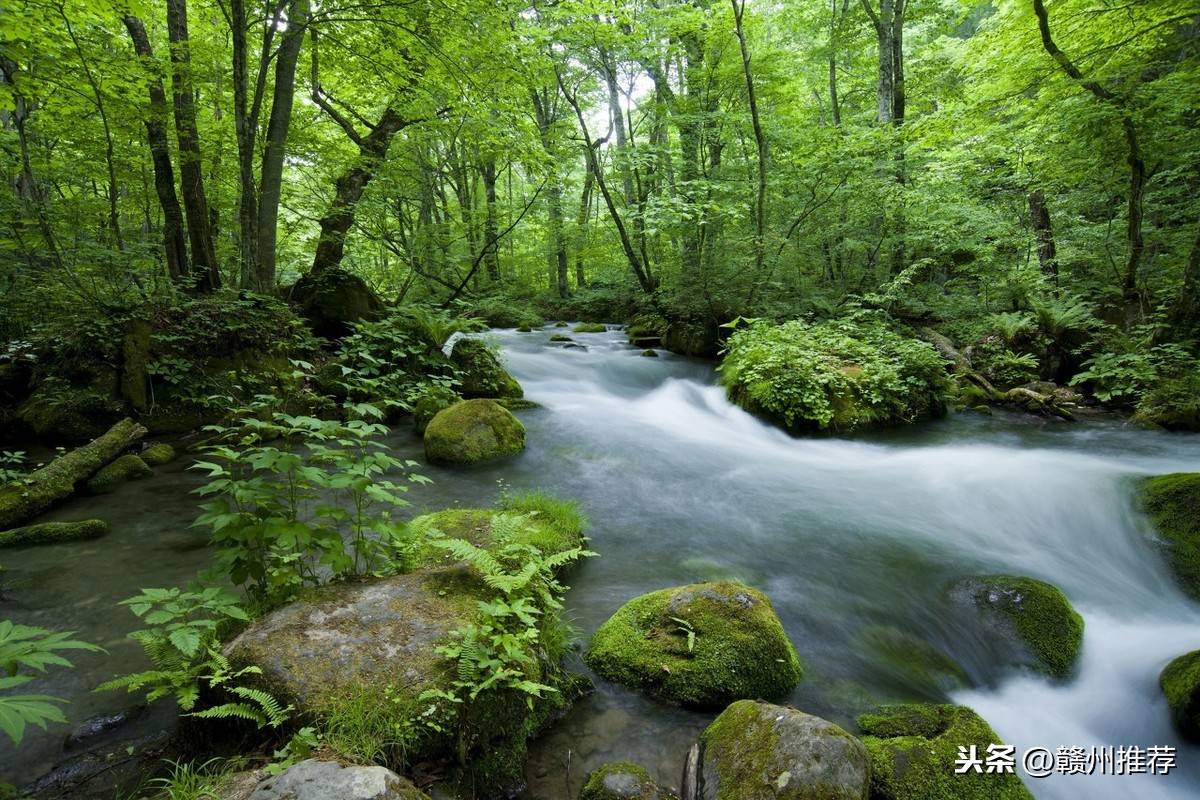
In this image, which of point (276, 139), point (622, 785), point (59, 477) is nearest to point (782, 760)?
point (622, 785)

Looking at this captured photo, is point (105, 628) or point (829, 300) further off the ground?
point (829, 300)

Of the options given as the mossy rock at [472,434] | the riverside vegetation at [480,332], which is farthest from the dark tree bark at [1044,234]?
the mossy rock at [472,434]

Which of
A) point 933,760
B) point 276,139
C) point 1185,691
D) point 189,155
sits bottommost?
point 1185,691

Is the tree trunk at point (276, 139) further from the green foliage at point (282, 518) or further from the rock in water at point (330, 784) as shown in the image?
the rock in water at point (330, 784)

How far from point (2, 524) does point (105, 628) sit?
2.50 m

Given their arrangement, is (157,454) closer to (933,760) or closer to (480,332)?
(480,332)

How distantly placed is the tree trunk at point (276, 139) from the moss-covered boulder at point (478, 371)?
3.08 meters

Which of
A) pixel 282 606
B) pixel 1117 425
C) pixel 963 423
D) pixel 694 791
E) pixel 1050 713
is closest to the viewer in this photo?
pixel 694 791

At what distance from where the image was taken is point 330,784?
171cm

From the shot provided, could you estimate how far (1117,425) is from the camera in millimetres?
8273

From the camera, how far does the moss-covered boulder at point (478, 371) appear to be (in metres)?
9.06

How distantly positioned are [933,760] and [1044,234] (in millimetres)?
13676

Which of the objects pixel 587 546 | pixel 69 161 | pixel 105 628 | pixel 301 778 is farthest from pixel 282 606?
pixel 69 161

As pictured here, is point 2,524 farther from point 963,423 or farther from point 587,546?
point 963,423
